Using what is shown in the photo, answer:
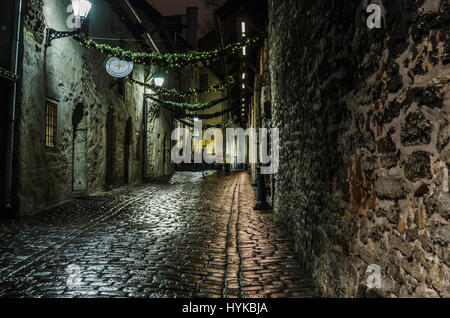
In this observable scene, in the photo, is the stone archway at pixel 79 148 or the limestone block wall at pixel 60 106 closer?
the limestone block wall at pixel 60 106

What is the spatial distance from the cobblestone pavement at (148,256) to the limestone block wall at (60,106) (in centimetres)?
108

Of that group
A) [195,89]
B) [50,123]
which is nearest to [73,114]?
[50,123]

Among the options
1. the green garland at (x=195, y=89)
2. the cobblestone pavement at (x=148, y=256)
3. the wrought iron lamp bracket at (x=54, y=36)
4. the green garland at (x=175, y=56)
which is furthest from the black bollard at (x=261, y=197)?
the wrought iron lamp bracket at (x=54, y=36)

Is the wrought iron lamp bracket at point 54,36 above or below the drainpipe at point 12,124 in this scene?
above

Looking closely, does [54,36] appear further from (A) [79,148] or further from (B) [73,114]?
(A) [79,148]

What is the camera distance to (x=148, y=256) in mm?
4855

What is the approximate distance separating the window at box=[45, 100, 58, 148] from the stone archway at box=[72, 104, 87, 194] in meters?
1.81

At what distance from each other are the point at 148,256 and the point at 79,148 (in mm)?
7711

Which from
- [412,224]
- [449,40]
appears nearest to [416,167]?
[412,224]

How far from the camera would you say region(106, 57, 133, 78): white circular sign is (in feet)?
41.1

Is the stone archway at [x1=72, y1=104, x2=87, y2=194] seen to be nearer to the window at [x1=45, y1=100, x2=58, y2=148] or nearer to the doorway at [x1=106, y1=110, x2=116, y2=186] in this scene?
the window at [x1=45, y1=100, x2=58, y2=148]

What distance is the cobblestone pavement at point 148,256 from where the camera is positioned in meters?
3.71

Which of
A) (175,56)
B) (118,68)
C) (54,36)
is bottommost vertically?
(175,56)

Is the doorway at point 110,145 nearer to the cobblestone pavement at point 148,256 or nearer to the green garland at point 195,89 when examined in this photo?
the green garland at point 195,89
